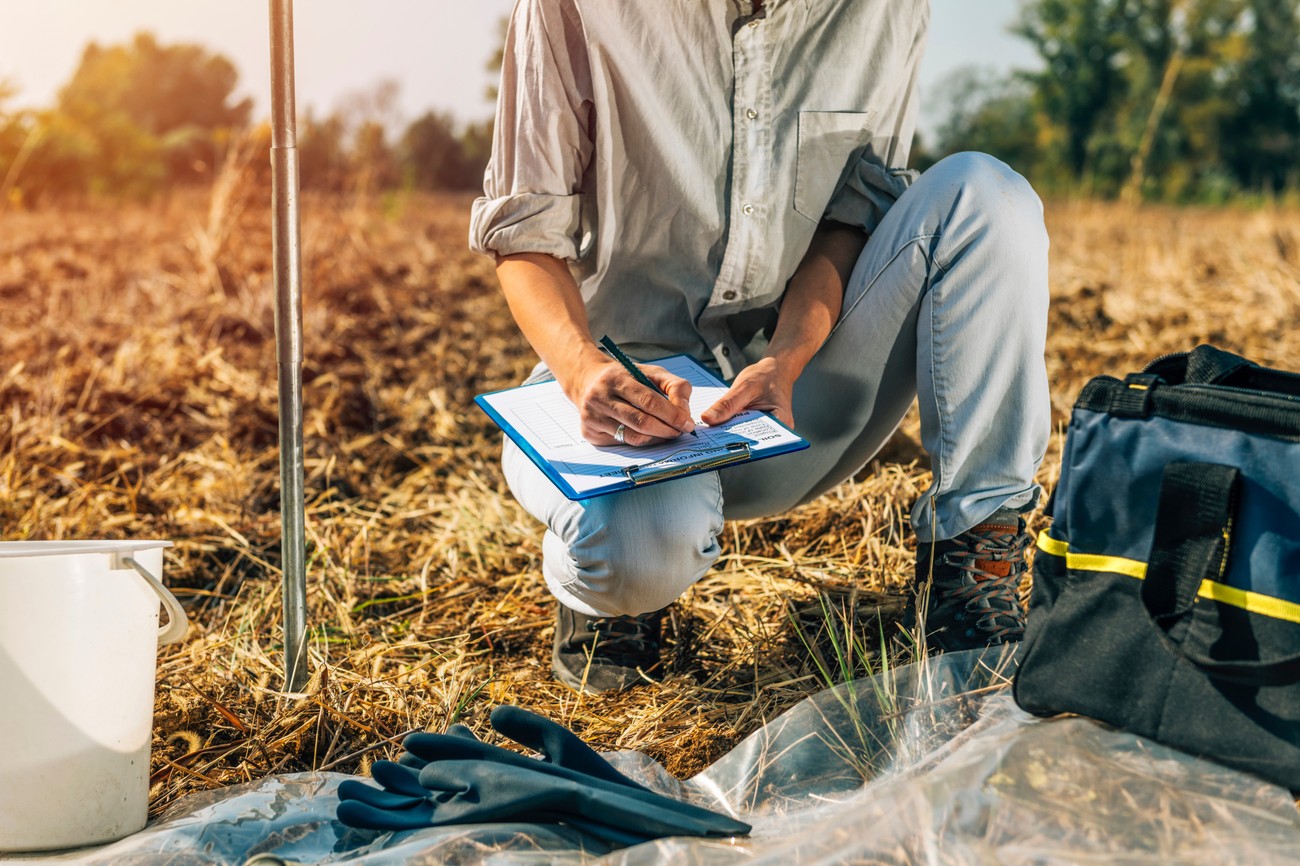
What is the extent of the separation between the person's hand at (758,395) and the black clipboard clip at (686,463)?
8cm

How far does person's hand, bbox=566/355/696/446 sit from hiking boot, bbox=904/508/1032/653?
0.42 m

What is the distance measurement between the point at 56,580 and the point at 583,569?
26.3 inches

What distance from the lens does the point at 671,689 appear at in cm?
156

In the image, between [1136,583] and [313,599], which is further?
[313,599]

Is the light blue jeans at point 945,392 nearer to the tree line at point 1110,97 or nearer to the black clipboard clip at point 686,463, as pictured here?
the black clipboard clip at point 686,463

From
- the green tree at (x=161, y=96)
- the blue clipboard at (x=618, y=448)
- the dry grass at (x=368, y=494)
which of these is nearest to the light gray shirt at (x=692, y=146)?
the blue clipboard at (x=618, y=448)

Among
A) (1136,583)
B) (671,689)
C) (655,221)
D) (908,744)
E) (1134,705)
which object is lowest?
(671,689)

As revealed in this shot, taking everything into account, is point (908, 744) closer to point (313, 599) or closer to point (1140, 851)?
point (1140, 851)

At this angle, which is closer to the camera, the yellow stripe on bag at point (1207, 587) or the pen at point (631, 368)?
the yellow stripe on bag at point (1207, 587)

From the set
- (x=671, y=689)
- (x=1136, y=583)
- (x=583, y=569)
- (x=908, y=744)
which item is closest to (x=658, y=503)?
(x=583, y=569)

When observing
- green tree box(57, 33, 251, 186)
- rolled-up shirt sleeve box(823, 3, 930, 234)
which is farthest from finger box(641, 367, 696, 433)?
green tree box(57, 33, 251, 186)

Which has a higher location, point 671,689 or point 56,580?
point 56,580

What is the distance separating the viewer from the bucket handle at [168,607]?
1.09 m

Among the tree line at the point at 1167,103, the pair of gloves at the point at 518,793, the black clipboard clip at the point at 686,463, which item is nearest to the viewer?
the pair of gloves at the point at 518,793
